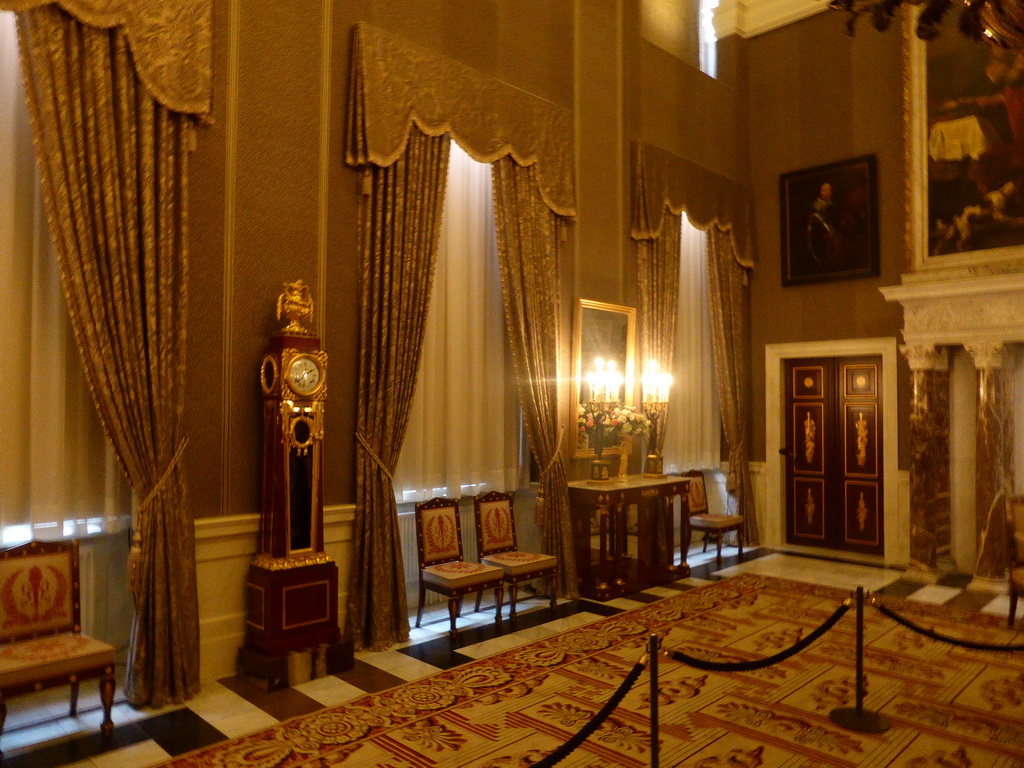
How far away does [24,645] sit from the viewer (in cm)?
375

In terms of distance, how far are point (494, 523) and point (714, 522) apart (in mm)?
2956

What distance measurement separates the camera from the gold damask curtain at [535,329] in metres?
6.40

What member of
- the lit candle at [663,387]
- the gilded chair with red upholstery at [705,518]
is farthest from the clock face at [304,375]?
the gilded chair with red upholstery at [705,518]

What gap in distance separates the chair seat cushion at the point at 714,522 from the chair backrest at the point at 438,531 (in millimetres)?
3231

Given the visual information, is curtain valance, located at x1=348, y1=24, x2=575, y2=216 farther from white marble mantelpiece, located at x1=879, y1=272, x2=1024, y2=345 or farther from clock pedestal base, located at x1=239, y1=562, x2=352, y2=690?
white marble mantelpiece, located at x1=879, y1=272, x2=1024, y2=345

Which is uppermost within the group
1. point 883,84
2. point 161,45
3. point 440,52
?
point 883,84

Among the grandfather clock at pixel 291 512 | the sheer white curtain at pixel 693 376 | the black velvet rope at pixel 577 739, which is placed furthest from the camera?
the sheer white curtain at pixel 693 376

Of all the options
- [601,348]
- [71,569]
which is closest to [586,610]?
[601,348]

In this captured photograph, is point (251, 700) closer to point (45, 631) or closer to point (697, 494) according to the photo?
point (45, 631)

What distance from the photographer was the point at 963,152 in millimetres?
7586

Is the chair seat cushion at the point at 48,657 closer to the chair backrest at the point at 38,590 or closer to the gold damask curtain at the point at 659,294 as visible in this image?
the chair backrest at the point at 38,590

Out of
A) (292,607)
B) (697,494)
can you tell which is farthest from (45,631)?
(697,494)

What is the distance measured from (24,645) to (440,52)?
190 inches

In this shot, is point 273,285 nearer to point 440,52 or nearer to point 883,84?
point 440,52
